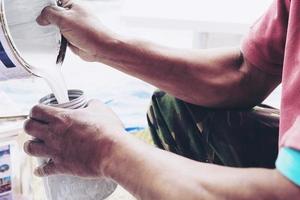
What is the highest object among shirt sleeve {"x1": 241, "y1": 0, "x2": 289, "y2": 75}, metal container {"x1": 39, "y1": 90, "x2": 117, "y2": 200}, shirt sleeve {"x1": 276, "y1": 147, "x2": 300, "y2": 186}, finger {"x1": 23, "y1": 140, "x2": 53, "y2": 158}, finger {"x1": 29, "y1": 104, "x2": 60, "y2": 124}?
shirt sleeve {"x1": 241, "y1": 0, "x2": 289, "y2": 75}

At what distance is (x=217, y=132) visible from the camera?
0.90m

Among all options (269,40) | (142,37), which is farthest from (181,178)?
(142,37)

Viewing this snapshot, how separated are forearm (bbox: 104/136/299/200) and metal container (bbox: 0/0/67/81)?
276 millimetres

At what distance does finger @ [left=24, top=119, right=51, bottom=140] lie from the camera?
28.9 inches

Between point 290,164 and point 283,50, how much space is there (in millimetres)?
391

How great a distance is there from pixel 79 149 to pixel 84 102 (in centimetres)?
16

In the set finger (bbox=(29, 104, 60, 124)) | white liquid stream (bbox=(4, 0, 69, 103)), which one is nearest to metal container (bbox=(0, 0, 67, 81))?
white liquid stream (bbox=(4, 0, 69, 103))

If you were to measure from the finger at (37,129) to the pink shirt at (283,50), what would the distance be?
401 mm

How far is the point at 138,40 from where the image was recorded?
1.04 metres

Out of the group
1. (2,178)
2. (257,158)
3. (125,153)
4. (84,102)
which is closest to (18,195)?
(2,178)

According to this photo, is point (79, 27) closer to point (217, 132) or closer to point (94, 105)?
point (94, 105)

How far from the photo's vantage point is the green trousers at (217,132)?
88 cm

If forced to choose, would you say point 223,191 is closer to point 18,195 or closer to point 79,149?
point 79,149

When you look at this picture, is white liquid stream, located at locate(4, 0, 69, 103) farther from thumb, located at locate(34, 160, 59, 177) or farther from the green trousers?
the green trousers
